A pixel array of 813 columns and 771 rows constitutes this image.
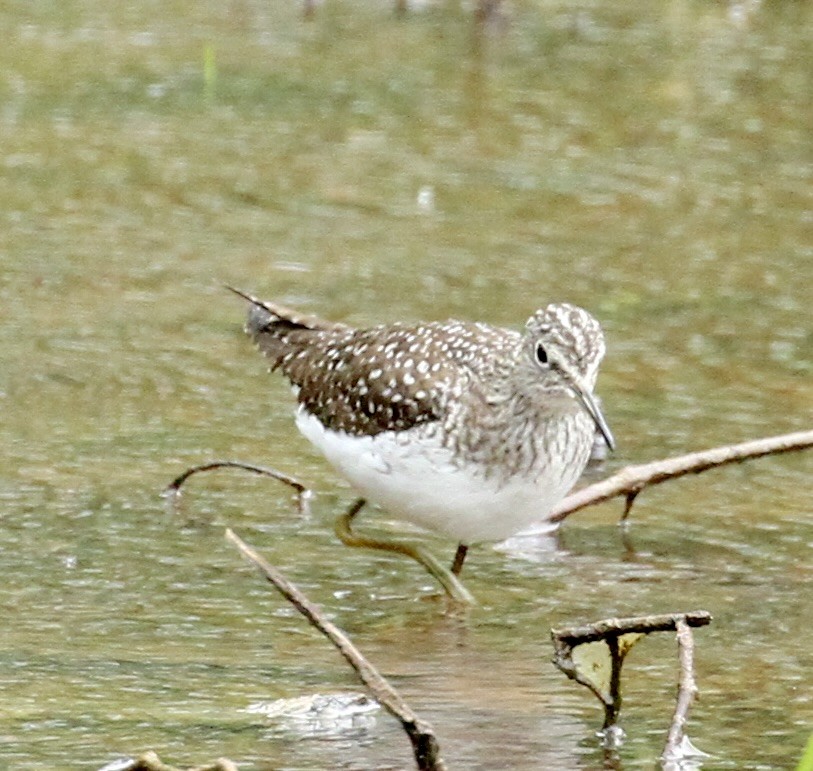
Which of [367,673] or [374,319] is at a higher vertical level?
[367,673]

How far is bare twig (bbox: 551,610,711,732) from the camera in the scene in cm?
464

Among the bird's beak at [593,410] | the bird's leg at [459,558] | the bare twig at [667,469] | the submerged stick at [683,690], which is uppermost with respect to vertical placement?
the bird's beak at [593,410]

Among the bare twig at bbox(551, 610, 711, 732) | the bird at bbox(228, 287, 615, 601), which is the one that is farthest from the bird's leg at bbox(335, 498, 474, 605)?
the bare twig at bbox(551, 610, 711, 732)

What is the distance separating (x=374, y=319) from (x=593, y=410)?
305cm

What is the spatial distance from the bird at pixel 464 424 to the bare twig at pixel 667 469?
52cm

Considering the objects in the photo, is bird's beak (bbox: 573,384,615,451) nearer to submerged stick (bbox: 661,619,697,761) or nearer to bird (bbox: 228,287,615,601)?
bird (bbox: 228,287,615,601)

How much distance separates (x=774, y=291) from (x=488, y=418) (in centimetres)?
362

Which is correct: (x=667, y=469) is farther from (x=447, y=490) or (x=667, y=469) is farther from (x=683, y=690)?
(x=683, y=690)

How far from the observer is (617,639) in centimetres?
484

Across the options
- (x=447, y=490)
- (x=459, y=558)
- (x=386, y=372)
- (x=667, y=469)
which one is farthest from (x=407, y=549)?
(x=667, y=469)

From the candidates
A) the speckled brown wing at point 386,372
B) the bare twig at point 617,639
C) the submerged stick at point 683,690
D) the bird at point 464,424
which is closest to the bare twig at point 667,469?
the bird at point 464,424

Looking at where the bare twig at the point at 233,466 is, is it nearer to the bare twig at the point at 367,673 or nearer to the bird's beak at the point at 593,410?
the bird's beak at the point at 593,410

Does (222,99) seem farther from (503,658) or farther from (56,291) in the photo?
(503,658)

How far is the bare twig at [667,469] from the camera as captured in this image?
697cm
